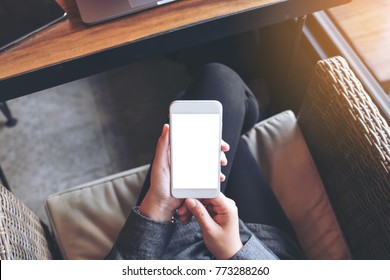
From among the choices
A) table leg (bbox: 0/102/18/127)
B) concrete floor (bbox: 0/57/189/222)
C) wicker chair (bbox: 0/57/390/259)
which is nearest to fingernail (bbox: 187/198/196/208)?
wicker chair (bbox: 0/57/390/259)

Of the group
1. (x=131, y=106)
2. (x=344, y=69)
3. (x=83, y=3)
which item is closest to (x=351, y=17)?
(x=344, y=69)

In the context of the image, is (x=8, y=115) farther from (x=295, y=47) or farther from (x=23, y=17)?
(x=295, y=47)

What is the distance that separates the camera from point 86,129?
1.48m

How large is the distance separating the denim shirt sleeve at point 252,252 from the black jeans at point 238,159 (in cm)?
11

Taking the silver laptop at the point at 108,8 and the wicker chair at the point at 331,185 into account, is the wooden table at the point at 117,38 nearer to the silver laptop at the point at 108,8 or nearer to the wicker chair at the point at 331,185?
the silver laptop at the point at 108,8

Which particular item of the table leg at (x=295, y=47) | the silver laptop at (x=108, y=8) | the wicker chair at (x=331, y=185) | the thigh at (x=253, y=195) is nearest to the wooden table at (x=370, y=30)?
the table leg at (x=295, y=47)

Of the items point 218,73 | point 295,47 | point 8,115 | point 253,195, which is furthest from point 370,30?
point 8,115

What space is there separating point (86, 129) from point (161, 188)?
822 mm

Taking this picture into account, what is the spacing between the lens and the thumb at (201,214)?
69 cm

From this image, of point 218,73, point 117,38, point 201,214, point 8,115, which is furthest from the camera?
point 8,115

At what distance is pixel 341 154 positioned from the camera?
0.80 metres
